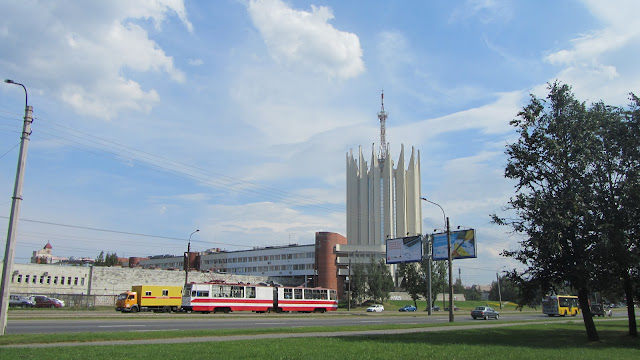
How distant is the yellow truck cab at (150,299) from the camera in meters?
52.0

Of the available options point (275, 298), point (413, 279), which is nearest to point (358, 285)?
point (413, 279)

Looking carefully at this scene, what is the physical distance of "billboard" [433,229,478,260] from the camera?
58562 mm

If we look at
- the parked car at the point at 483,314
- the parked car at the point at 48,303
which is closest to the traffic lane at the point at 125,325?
the parked car at the point at 483,314

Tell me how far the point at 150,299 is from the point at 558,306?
55817 millimetres

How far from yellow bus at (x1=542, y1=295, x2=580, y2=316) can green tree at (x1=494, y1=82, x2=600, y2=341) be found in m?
47.4

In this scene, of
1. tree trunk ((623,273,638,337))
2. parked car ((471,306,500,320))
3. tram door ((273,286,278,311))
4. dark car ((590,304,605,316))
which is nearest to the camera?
tree trunk ((623,273,638,337))

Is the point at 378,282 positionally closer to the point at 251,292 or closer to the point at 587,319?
the point at 251,292

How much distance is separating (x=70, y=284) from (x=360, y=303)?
52468 millimetres

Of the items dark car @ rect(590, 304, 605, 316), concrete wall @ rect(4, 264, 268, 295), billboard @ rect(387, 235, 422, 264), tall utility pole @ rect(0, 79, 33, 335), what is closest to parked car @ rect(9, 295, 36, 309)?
concrete wall @ rect(4, 264, 268, 295)

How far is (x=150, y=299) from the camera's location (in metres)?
53.7

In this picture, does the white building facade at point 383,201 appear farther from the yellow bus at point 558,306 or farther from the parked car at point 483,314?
the parked car at point 483,314

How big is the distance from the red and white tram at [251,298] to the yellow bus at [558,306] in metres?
Result: 31.3

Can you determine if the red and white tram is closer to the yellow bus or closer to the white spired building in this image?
the yellow bus

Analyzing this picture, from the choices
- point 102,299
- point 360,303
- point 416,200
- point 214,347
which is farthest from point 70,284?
point 416,200
